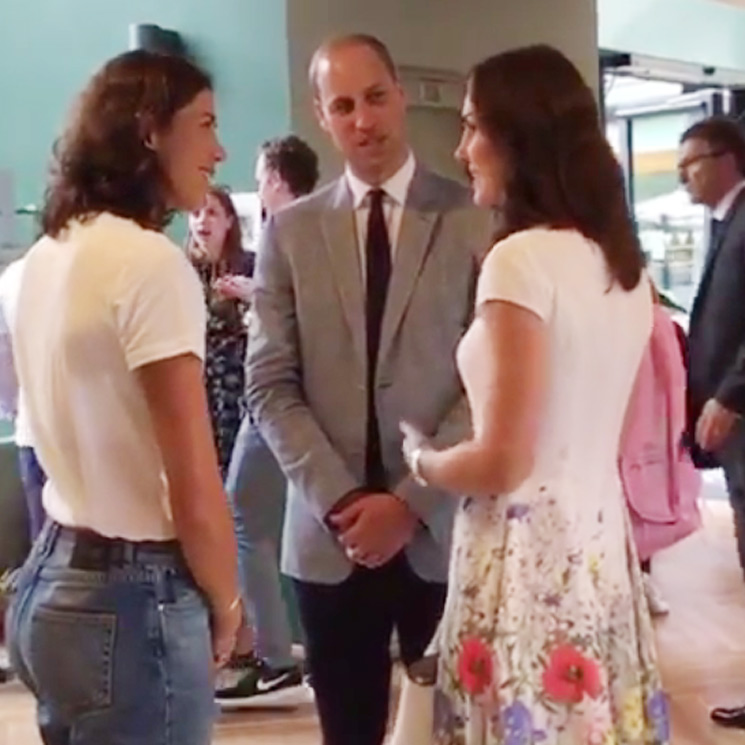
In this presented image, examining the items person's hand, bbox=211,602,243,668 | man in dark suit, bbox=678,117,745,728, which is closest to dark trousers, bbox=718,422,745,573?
man in dark suit, bbox=678,117,745,728

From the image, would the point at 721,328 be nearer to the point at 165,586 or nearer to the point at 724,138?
the point at 724,138

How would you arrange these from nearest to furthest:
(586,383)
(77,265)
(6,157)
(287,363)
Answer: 1. (77,265)
2. (586,383)
3. (287,363)
4. (6,157)

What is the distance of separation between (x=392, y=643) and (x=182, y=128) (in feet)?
3.35

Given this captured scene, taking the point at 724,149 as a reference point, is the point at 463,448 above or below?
below

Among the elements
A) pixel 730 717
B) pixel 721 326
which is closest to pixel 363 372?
pixel 721 326

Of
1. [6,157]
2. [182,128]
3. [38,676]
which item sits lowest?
[38,676]

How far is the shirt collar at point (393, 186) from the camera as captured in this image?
2137mm

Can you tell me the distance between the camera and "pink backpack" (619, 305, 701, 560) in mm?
3264

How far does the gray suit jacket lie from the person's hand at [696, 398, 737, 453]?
1192 mm

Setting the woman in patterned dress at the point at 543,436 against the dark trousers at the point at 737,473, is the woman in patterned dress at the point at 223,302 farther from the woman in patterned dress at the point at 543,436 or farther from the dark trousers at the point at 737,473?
the woman in patterned dress at the point at 543,436

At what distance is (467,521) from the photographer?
1.84 metres

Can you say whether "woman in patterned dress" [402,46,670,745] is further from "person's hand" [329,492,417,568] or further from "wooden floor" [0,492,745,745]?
"wooden floor" [0,492,745,745]

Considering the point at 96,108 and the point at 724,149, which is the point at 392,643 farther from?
the point at 724,149

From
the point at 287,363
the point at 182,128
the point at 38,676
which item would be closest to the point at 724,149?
the point at 287,363
